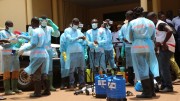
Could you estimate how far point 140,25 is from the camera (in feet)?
23.5

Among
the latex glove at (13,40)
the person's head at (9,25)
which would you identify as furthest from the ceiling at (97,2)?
the latex glove at (13,40)

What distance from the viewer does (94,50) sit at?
10836 millimetres

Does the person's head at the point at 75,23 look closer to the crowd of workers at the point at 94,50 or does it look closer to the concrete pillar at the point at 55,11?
the crowd of workers at the point at 94,50

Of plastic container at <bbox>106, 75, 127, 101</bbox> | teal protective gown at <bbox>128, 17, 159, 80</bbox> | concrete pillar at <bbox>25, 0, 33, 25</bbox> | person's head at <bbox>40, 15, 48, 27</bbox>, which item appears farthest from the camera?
concrete pillar at <bbox>25, 0, 33, 25</bbox>

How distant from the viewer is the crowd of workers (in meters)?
7.22

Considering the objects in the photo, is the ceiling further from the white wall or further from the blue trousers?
the blue trousers

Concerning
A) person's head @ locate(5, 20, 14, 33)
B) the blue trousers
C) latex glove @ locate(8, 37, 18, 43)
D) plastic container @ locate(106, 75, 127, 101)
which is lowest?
plastic container @ locate(106, 75, 127, 101)

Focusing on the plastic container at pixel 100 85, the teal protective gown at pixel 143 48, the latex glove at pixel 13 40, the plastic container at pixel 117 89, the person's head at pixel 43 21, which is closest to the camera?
the plastic container at pixel 117 89

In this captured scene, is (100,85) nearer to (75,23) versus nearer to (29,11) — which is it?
(75,23)

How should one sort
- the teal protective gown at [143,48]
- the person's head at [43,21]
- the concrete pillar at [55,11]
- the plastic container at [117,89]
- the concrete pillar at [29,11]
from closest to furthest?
1. the plastic container at [117,89]
2. the teal protective gown at [143,48]
3. the person's head at [43,21]
4. the concrete pillar at [29,11]
5. the concrete pillar at [55,11]

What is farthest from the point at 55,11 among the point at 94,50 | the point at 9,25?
the point at 9,25

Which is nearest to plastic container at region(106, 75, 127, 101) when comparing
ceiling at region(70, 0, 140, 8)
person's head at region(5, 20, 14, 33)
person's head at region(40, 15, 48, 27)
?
person's head at region(40, 15, 48, 27)

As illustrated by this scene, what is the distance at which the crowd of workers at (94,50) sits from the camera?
23.7 feet

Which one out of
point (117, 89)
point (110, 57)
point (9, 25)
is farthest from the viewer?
point (110, 57)
